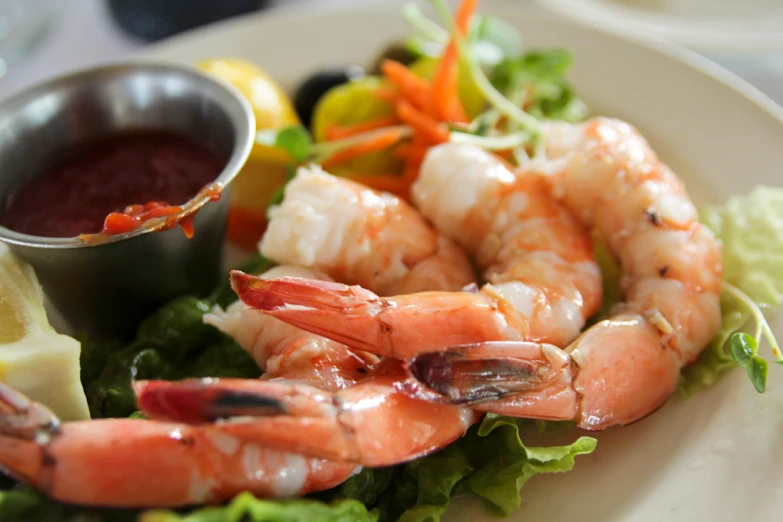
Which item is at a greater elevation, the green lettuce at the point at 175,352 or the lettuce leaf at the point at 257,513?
the lettuce leaf at the point at 257,513

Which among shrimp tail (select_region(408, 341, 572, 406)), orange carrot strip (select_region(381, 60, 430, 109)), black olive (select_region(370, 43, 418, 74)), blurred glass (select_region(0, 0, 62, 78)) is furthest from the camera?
blurred glass (select_region(0, 0, 62, 78))

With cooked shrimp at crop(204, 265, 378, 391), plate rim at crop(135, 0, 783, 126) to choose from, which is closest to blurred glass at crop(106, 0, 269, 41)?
plate rim at crop(135, 0, 783, 126)

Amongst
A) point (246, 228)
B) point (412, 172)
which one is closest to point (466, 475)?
point (412, 172)

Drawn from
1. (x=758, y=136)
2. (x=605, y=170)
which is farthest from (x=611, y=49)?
(x=605, y=170)

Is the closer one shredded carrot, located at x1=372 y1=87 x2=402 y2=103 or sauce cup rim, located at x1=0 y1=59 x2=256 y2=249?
sauce cup rim, located at x1=0 y1=59 x2=256 y2=249

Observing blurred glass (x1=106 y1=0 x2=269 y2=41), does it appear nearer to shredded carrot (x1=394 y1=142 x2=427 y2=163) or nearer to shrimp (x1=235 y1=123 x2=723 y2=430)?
shredded carrot (x1=394 y1=142 x2=427 y2=163)

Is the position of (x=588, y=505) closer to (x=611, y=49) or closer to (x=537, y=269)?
(x=537, y=269)

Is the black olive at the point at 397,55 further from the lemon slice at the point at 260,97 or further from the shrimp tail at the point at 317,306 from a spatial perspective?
the shrimp tail at the point at 317,306

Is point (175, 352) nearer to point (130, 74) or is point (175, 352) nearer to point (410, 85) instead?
point (130, 74)

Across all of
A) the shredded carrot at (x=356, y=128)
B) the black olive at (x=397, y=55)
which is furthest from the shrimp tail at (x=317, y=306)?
the black olive at (x=397, y=55)
